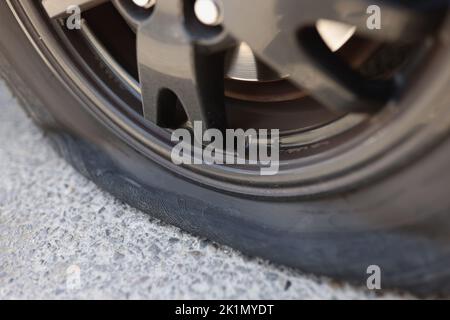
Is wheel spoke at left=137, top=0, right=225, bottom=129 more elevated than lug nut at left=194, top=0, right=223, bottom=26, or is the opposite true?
lug nut at left=194, top=0, right=223, bottom=26

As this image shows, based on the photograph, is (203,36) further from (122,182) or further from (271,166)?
(122,182)

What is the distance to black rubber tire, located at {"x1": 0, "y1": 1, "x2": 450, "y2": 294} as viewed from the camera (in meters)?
0.77

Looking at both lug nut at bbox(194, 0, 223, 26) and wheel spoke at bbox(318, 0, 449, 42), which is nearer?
wheel spoke at bbox(318, 0, 449, 42)

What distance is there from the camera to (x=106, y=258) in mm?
1021

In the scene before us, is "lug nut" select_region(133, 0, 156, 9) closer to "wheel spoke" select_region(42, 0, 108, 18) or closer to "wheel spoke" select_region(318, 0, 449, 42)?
"wheel spoke" select_region(42, 0, 108, 18)

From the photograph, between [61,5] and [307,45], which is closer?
[307,45]

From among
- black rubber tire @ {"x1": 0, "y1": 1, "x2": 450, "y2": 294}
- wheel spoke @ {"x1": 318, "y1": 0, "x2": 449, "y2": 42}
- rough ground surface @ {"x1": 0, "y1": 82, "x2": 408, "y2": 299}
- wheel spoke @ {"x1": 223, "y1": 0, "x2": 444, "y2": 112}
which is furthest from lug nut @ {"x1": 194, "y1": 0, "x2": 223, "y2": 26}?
rough ground surface @ {"x1": 0, "y1": 82, "x2": 408, "y2": 299}

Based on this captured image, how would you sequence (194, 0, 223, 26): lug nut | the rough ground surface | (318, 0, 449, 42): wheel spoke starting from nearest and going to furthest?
(318, 0, 449, 42): wheel spoke
(194, 0, 223, 26): lug nut
the rough ground surface

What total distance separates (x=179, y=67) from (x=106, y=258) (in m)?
0.35

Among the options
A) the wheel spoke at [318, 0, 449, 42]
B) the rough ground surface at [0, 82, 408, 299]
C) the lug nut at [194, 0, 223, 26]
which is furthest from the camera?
the rough ground surface at [0, 82, 408, 299]

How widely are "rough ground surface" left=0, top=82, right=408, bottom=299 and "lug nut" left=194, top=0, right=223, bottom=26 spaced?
0.37m

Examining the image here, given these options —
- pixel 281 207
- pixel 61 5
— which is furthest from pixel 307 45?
pixel 61 5

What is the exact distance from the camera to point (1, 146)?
1391 millimetres

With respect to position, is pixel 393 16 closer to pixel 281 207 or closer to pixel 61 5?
pixel 281 207
